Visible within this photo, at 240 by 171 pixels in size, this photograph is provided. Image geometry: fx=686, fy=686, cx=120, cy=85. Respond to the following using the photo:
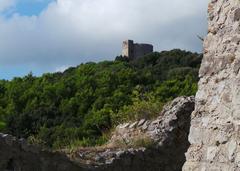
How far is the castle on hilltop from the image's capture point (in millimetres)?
29734

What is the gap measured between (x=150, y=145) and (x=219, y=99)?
16.6 feet

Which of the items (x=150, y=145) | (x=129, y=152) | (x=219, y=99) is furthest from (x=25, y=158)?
(x=219, y=99)

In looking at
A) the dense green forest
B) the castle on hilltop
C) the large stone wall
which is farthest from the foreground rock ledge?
the castle on hilltop

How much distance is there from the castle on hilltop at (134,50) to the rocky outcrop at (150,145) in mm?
17959

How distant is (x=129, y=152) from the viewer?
10.4 m

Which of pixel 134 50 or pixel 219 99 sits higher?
pixel 134 50

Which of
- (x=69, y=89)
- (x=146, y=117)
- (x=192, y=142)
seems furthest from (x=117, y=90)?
(x=192, y=142)

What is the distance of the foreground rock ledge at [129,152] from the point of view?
8805 mm

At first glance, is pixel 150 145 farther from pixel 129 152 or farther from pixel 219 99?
pixel 219 99

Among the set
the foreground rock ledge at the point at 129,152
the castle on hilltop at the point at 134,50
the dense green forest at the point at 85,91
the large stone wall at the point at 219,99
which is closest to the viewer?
the large stone wall at the point at 219,99

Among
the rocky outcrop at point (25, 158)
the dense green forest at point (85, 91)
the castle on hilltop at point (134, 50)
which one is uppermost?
the castle on hilltop at point (134, 50)

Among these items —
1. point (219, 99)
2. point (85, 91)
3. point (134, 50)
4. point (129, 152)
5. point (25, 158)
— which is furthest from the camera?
point (134, 50)

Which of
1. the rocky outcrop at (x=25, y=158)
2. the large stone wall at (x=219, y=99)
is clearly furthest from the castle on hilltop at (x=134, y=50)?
the large stone wall at (x=219, y=99)

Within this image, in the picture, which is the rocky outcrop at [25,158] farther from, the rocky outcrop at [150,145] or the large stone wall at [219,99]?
the large stone wall at [219,99]
